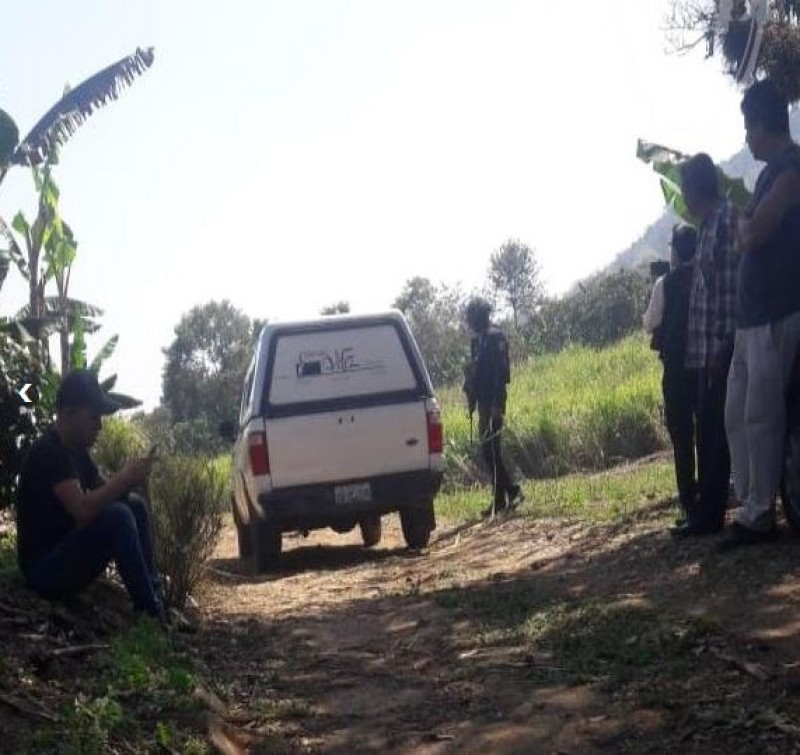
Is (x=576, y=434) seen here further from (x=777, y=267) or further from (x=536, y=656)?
(x=536, y=656)

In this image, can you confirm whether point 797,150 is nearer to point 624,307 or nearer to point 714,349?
point 714,349

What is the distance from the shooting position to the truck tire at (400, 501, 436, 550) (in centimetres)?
1123

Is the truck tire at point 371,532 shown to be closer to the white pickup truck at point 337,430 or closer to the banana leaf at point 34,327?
the white pickup truck at point 337,430

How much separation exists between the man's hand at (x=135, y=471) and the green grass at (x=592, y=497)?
4.47 metres

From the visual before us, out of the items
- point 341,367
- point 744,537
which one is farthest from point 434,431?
point 744,537

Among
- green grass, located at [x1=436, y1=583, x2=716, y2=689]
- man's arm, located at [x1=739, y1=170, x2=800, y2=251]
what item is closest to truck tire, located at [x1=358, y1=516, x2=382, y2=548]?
green grass, located at [x1=436, y1=583, x2=716, y2=689]

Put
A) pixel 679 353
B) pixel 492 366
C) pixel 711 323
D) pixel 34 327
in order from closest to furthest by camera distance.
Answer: pixel 711 323
pixel 679 353
pixel 492 366
pixel 34 327

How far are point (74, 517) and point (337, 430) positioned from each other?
4.77 metres

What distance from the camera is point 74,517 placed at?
20.1 ft

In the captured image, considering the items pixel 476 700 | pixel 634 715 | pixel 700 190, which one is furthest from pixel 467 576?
pixel 634 715

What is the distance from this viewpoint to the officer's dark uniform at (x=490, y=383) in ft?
40.0

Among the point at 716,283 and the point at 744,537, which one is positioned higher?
the point at 716,283

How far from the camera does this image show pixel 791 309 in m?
6.29

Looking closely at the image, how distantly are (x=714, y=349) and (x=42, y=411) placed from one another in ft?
18.6
